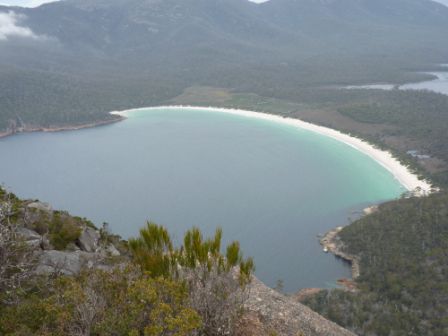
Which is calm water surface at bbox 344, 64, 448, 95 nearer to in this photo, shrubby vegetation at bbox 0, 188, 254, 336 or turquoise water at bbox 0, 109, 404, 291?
turquoise water at bbox 0, 109, 404, 291

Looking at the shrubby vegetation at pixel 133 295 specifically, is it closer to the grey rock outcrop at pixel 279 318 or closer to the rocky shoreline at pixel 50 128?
the grey rock outcrop at pixel 279 318

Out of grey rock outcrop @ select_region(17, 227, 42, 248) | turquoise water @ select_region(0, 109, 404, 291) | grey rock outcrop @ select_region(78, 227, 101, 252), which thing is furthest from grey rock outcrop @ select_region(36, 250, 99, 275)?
turquoise water @ select_region(0, 109, 404, 291)

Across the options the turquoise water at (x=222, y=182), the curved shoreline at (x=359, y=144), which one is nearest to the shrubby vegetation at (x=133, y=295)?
the turquoise water at (x=222, y=182)

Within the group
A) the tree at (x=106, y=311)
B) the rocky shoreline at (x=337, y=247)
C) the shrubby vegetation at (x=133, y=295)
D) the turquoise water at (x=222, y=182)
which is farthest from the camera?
the turquoise water at (x=222, y=182)

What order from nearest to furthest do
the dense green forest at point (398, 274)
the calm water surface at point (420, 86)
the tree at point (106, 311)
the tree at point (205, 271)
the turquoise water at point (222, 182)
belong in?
the tree at point (106, 311)
the tree at point (205, 271)
the dense green forest at point (398, 274)
the turquoise water at point (222, 182)
the calm water surface at point (420, 86)

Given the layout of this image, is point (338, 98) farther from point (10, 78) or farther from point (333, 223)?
point (10, 78)

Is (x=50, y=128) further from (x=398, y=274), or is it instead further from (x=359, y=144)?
(x=398, y=274)
